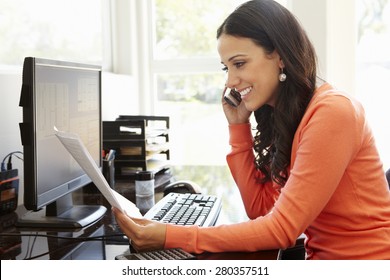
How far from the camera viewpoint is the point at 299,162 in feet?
3.22

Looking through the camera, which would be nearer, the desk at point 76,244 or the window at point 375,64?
the desk at point 76,244

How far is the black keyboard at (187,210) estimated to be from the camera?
116 cm

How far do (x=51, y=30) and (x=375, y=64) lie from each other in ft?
5.67

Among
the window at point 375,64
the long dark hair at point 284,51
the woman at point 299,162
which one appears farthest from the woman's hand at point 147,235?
the window at point 375,64

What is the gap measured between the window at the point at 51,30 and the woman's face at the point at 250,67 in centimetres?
94

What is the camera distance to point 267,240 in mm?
962

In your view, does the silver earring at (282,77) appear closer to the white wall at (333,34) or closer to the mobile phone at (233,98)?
the mobile phone at (233,98)

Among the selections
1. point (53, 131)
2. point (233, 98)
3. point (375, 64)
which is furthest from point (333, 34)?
point (53, 131)

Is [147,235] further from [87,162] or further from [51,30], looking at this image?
[51,30]

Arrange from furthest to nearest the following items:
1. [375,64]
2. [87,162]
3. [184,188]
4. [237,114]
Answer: [375,64], [184,188], [237,114], [87,162]

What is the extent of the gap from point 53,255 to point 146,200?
56 centimetres

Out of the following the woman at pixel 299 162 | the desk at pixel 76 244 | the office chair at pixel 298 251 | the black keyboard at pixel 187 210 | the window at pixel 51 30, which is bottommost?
the office chair at pixel 298 251
